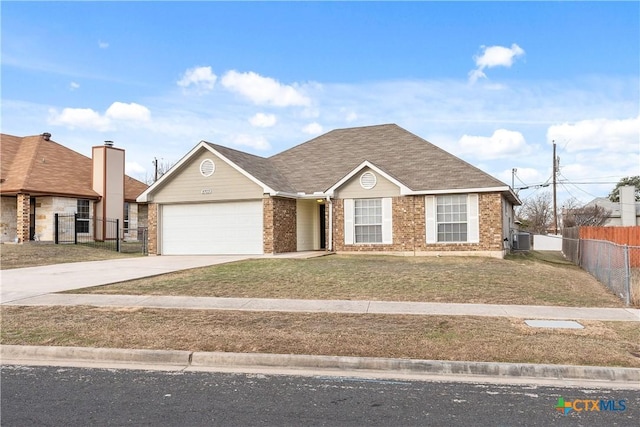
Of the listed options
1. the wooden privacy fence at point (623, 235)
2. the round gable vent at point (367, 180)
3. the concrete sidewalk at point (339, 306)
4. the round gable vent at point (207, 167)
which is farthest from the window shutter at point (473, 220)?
the round gable vent at point (207, 167)

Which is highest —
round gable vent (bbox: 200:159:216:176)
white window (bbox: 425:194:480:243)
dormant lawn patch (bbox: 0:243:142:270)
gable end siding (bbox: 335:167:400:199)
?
round gable vent (bbox: 200:159:216:176)

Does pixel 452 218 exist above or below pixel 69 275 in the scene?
above

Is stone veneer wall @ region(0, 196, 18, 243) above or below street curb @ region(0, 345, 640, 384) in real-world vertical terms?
above

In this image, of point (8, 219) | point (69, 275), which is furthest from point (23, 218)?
point (69, 275)

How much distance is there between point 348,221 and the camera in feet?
73.7

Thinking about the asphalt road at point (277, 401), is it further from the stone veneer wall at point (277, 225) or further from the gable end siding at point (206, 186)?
the gable end siding at point (206, 186)

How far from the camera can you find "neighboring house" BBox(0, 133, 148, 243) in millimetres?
25922

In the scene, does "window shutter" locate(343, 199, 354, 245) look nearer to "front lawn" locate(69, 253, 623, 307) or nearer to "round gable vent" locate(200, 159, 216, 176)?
"front lawn" locate(69, 253, 623, 307)

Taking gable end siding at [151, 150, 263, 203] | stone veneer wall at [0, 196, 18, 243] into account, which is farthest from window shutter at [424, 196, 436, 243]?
stone veneer wall at [0, 196, 18, 243]

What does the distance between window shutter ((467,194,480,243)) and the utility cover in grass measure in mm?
12081

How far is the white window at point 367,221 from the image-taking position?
2192cm

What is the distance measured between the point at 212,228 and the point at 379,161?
27.7 ft

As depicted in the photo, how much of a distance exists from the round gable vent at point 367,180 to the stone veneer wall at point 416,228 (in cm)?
116

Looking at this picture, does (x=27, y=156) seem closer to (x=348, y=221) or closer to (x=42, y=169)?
(x=42, y=169)
